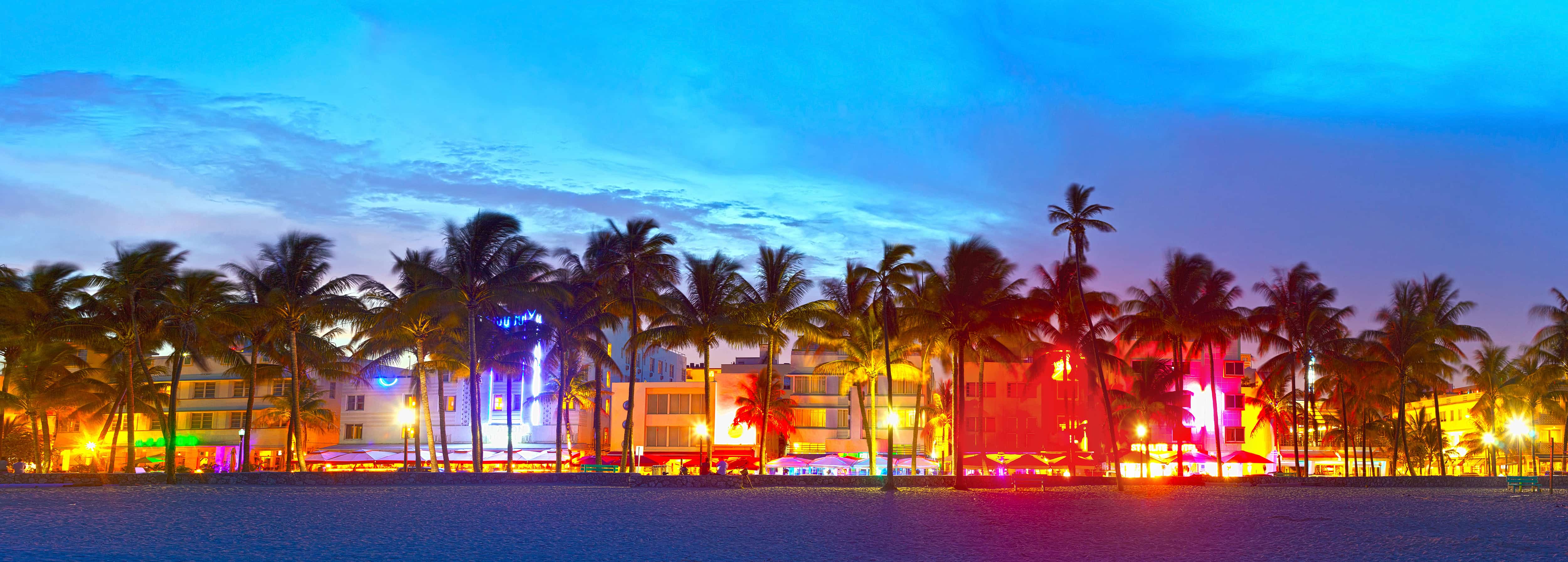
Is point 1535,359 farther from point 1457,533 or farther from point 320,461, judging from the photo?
point 320,461

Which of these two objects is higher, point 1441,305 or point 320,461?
point 1441,305

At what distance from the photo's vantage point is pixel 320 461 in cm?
6212

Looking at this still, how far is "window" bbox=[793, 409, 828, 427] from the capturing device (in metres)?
68.7

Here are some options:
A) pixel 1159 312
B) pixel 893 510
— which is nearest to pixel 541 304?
pixel 893 510

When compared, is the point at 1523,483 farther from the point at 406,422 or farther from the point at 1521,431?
the point at 406,422

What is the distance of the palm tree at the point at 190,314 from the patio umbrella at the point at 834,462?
80.3 ft

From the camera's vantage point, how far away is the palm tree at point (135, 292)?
40000 mm

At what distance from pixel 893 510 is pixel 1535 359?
46656mm

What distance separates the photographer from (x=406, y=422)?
5666cm

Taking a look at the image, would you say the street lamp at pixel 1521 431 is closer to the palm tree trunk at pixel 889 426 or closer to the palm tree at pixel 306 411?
the palm tree trunk at pixel 889 426

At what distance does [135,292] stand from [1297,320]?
49036 mm

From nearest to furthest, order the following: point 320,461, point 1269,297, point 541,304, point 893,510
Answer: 1. point 893,510
2. point 541,304
3. point 1269,297
4. point 320,461

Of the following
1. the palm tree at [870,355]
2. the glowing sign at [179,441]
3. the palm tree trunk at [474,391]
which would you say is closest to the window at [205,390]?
the glowing sign at [179,441]

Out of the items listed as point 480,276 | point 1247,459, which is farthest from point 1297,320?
point 480,276
